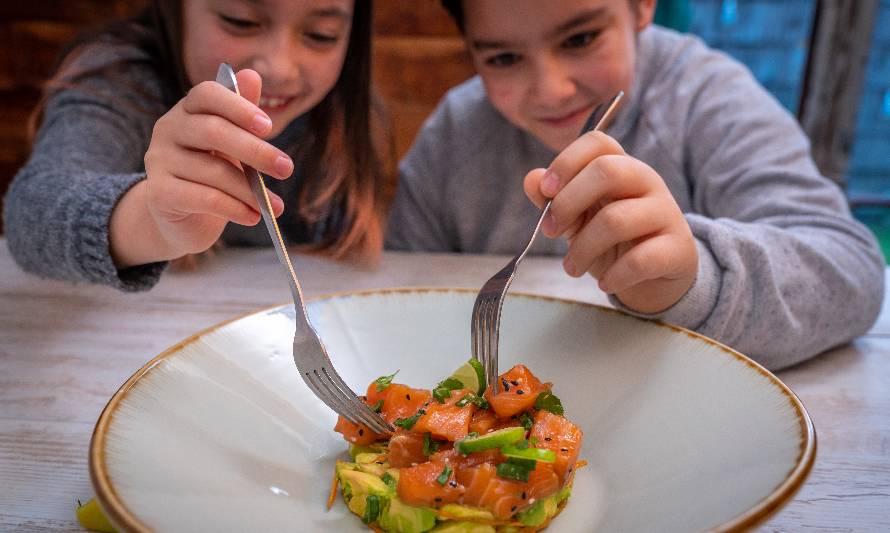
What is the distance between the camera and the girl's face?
4.20ft

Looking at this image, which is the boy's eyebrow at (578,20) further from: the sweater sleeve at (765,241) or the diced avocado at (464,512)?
the diced avocado at (464,512)

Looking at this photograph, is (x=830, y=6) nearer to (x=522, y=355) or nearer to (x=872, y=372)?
(x=872, y=372)

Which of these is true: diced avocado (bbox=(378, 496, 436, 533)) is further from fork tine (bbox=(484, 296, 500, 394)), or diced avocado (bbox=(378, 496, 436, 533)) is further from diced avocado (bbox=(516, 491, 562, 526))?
fork tine (bbox=(484, 296, 500, 394))

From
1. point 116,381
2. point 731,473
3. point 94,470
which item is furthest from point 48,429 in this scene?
point 731,473

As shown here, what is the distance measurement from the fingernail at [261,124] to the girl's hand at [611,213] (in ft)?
1.01

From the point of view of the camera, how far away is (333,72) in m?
1.46

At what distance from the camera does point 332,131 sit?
1722mm

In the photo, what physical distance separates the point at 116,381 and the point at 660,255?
2.32ft

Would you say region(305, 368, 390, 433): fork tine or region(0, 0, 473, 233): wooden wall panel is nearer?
region(305, 368, 390, 433): fork tine

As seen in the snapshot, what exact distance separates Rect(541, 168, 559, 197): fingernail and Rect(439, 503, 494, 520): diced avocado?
0.38 metres

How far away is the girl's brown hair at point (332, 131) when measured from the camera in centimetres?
150

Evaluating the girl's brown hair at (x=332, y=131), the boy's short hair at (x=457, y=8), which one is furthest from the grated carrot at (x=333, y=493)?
the boy's short hair at (x=457, y=8)

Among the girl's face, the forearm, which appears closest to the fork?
the forearm

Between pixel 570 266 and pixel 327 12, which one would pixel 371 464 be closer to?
pixel 570 266
